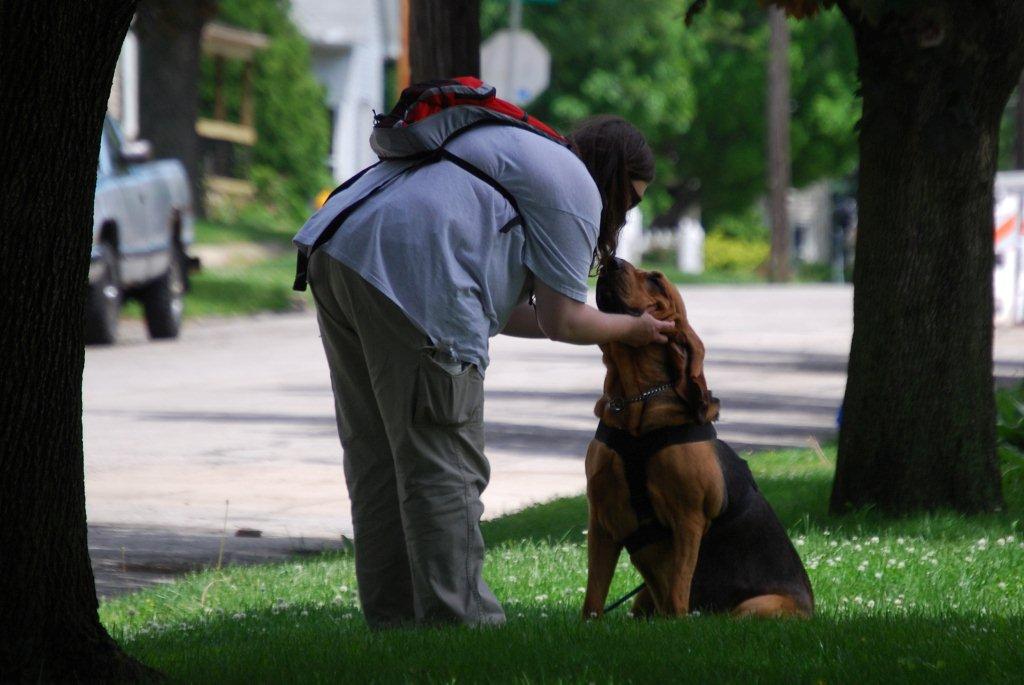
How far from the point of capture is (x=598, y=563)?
15.5ft

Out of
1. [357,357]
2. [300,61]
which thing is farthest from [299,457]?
[300,61]

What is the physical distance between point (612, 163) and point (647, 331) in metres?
0.50

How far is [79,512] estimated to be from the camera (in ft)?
12.9

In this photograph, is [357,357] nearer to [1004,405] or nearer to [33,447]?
[33,447]

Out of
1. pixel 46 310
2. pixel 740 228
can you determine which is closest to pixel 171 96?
pixel 46 310

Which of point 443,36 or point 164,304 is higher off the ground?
point 443,36

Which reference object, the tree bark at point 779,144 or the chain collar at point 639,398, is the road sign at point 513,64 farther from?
the tree bark at point 779,144

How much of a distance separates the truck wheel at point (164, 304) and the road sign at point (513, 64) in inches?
218

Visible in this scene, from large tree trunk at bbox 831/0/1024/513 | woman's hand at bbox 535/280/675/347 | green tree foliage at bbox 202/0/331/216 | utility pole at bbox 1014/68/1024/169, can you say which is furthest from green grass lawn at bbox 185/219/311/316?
woman's hand at bbox 535/280/675/347

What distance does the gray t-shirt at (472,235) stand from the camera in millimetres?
4230

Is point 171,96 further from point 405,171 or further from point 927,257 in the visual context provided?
point 405,171

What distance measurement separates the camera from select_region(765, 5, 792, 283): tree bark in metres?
42.4

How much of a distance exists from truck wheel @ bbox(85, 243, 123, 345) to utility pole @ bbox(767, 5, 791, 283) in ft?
91.5

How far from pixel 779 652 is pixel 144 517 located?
4.62 metres
